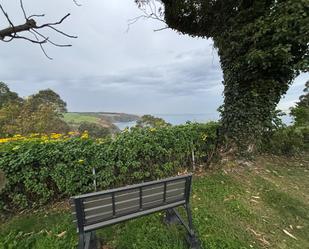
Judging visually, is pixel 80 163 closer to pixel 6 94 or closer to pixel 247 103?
pixel 247 103

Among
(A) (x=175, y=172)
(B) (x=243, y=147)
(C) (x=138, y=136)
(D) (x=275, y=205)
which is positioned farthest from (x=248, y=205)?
(C) (x=138, y=136)

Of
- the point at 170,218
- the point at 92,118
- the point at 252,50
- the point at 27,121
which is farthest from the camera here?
the point at 92,118

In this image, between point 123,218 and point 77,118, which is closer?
point 123,218

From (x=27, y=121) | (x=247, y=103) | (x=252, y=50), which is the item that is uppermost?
(x=252, y=50)

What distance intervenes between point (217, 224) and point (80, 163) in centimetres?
241

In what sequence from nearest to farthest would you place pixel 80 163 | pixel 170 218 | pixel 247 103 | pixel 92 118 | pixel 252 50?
pixel 170 218
pixel 80 163
pixel 252 50
pixel 247 103
pixel 92 118

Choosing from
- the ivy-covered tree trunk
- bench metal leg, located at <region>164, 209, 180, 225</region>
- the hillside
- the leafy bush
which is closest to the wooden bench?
bench metal leg, located at <region>164, 209, 180, 225</region>

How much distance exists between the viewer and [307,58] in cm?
473

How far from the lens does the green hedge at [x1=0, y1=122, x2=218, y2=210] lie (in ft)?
11.4

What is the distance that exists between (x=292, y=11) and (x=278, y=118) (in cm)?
268

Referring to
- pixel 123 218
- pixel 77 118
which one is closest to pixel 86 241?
pixel 123 218

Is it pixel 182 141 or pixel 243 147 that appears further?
pixel 243 147

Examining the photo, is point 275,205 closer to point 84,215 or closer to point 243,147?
point 243,147

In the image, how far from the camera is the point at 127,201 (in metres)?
2.49
